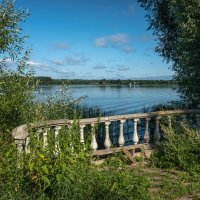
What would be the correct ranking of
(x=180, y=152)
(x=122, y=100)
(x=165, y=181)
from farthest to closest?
(x=122, y=100)
(x=180, y=152)
(x=165, y=181)

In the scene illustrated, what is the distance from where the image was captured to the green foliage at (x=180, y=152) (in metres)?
9.22

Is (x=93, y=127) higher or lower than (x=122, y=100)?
higher

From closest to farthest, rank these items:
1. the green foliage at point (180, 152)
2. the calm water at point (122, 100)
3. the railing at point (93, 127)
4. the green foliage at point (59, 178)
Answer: the green foliage at point (59, 178), the railing at point (93, 127), the green foliage at point (180, 152), the calm water at point (122, 100)

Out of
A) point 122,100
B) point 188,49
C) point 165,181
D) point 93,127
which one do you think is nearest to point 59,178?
point 93,127

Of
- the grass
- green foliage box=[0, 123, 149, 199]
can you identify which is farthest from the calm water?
green foliage box=[0, 123, 149, 199]

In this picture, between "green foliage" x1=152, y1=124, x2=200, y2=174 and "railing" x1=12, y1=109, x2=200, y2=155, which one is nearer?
"railing" x1=12, y1=109, x2=200, y2=155

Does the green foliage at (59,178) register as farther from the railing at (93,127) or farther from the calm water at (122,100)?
the calm water at (122,100)

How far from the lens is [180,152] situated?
9.52m

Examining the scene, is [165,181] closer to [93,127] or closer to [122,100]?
[93,127]

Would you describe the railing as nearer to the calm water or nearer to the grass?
the grass

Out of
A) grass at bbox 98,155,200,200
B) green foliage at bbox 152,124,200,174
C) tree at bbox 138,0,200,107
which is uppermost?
tree at bbox 138,0,200,107

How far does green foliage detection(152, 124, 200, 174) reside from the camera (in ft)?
30.2

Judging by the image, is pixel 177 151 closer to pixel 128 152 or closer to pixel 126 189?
pixel 128 152

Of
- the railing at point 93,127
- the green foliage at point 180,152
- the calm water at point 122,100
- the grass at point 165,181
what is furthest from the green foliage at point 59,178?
the calm water at point 122,100
